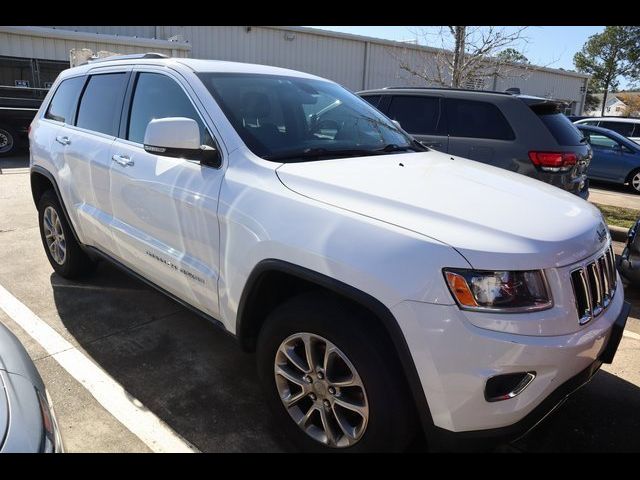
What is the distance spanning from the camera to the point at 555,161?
535 centimetres

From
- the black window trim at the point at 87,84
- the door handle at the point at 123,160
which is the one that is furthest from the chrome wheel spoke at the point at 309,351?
the black window trim at the point at 87,84

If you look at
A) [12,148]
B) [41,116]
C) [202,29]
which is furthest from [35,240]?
[202,29]

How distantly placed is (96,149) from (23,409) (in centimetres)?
240

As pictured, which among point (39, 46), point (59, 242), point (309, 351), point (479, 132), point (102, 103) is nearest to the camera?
point (309, 351)

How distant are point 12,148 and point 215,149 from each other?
12.5 meters

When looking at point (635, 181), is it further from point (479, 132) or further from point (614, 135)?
point (479, 132)

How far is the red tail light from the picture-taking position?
5352mm

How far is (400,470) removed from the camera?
2.06 meters

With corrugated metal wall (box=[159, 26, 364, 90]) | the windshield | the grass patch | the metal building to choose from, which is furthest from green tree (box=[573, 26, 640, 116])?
the windshield

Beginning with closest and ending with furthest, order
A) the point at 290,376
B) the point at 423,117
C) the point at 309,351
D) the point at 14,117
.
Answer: the point at 309,351
the point at 290,376
the point at 423,117
the point at 14,117

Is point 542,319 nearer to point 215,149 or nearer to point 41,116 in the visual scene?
point 215,149

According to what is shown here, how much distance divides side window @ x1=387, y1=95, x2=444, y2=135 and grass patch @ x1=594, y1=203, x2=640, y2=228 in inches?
119

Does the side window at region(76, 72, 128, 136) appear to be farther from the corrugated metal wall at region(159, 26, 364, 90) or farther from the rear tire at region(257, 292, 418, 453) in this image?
the corrugated metal wall at region(159, 26, 364, 90)

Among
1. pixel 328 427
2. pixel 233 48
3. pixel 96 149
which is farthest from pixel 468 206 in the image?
pixel 233 48
